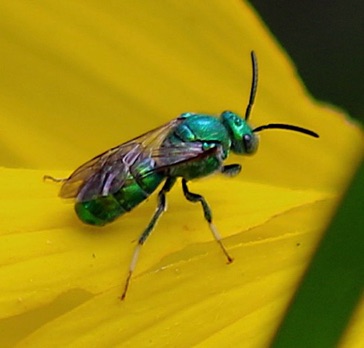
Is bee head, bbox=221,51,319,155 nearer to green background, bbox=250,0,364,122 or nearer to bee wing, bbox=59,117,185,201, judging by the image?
bee wing, bbox=59,117,185,201

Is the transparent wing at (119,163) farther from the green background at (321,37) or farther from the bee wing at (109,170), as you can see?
the green background at (321,37)

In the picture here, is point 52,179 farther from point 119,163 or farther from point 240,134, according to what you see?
point 240,134

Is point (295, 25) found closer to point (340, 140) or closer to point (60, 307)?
point (340, 140)

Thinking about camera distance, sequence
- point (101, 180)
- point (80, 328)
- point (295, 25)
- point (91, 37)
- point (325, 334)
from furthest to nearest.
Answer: point (295, 25), point (91, 37), point (101, 180), point (80, 328), point (325, 334)

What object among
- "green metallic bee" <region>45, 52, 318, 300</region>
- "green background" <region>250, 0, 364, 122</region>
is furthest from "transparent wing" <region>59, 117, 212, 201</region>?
"green background" <region>250, 0, 364, 122</region>

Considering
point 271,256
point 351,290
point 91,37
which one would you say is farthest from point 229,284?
point 351,290

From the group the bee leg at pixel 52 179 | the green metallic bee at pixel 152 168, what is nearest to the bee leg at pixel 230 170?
the green metallic bee at pixel 152 168

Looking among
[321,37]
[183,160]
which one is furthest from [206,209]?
[321,37]

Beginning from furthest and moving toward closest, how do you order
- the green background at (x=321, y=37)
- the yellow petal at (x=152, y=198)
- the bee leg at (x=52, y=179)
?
the green background at (x=321, y=37) < the bee leg at (x=52, y=179) < the yellow petal at (x=152, y=198)

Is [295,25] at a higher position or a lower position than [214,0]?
lower
